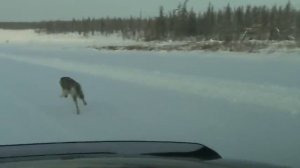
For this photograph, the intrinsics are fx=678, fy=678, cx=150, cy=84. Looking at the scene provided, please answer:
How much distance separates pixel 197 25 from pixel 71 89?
1554 millimetres

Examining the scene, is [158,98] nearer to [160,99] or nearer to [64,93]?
[160,99]

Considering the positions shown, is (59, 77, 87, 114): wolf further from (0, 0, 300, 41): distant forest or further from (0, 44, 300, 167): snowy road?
(0, 0, 300, 41): distant forest

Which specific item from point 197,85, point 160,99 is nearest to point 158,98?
point 160,99

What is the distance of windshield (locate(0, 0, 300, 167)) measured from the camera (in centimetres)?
611

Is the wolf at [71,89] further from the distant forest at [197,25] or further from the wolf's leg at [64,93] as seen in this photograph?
the distant forest at [197,25]

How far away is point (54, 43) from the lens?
8117 millimetres

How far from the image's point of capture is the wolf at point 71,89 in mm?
7606

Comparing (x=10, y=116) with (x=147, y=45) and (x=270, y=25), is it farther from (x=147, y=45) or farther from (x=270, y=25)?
(x=270, y=25)

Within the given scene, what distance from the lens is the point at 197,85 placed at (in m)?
8.74

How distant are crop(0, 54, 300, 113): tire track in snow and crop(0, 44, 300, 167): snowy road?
14mm

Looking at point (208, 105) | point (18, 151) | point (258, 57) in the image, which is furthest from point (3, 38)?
point (18, 151)

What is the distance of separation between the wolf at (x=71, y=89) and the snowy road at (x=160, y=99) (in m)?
0.09

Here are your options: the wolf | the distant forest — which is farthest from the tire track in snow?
the distant forest

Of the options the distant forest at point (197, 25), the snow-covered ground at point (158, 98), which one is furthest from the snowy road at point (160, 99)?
the distant forest at point (197, 25)
